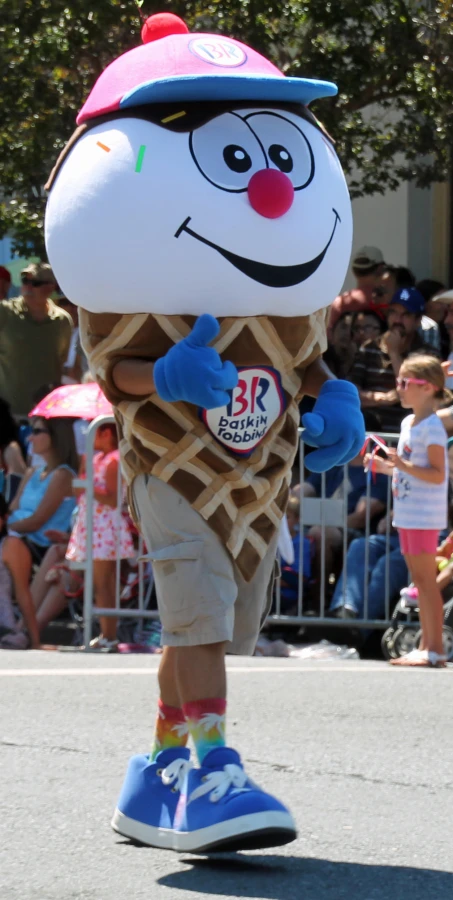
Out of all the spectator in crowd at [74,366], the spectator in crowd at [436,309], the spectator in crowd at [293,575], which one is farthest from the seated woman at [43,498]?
the spectator in crowd at [436,309]

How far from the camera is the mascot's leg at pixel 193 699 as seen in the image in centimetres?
387

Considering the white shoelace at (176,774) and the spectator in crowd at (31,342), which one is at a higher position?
the spectator in crowd at (31,342)

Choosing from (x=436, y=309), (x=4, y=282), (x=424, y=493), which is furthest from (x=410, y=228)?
(x=424, y=493)

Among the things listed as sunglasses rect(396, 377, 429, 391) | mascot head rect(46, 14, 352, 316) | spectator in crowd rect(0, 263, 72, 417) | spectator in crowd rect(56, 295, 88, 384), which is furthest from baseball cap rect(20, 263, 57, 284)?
mascot head rect(46, 14, 352, 316)

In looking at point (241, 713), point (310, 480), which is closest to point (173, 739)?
point (241, 713)

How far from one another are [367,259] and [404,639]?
12.8 ft

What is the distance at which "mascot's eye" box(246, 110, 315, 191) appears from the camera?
405 centimetres

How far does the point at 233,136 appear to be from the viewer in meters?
4.03

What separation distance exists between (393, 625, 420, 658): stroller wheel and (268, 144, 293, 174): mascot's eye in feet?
14.2

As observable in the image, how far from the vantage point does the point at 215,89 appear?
13.1 feet

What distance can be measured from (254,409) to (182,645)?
0.64 meters

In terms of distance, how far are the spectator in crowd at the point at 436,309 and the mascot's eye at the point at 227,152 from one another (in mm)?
6221

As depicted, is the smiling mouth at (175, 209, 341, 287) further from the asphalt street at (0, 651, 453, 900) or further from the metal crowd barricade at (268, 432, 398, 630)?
the metal crowd barricade at (268, 432, 398, 630)

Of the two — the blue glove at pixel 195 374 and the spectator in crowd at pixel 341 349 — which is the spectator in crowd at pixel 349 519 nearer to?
the spectator in crowd at pixel 341 349
